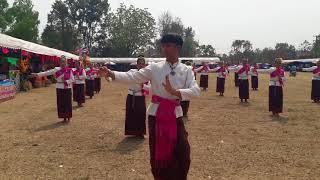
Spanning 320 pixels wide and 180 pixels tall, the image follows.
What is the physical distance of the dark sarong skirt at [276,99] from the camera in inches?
537

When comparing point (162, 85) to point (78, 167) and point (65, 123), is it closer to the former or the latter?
point (78, 167)

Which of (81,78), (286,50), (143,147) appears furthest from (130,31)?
(143,147)

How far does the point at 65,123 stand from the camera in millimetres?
12266

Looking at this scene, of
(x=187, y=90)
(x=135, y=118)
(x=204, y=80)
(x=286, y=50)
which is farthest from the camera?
(x=286, y=50)

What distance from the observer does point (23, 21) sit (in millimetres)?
54781

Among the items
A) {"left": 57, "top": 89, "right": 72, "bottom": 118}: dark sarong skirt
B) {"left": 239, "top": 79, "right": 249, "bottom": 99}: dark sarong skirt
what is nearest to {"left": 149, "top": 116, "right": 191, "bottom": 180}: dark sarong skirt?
{"left": 57, "top": 89, "right": 72, "bottom": 118}: dark sarong skirt

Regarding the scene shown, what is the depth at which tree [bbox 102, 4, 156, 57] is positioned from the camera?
249 feet

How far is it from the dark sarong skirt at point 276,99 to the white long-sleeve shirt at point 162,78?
921cm

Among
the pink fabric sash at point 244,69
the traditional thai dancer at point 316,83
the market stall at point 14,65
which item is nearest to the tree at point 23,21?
the market stall at point 14,65

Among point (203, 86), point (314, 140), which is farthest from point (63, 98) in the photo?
point (203, 86)

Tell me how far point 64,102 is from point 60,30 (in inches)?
2554

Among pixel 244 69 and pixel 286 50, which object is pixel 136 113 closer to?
pixel 244 69

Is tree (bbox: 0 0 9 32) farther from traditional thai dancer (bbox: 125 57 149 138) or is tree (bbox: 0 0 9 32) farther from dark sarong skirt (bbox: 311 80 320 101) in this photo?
traditional thai dancer (bbox: 125 57 149 138)

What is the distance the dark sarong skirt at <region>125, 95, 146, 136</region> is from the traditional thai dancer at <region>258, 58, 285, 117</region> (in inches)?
204
